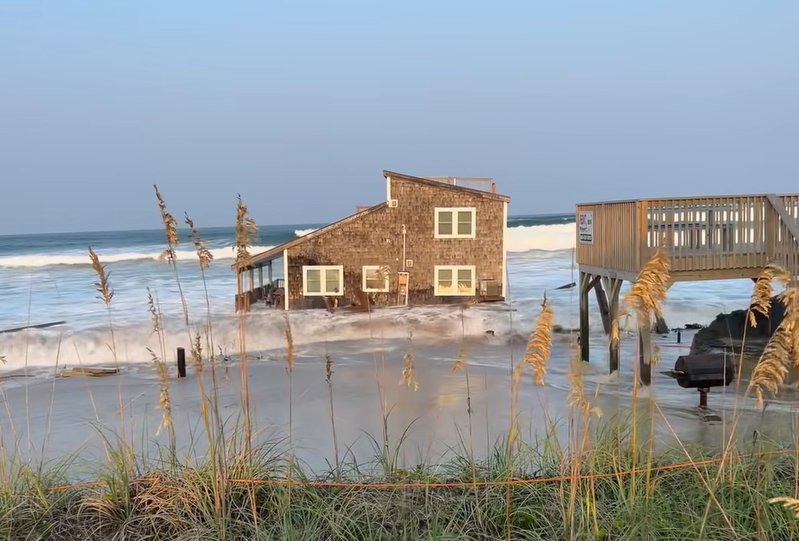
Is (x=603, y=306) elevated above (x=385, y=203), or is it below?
below

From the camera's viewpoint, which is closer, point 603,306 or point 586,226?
point 586,226

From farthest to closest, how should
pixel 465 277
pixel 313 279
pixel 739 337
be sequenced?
pixel 465 277
pixel 313 279
pixel 739 337

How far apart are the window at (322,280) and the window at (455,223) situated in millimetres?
3918

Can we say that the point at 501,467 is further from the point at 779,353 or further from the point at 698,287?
the point at 698,287

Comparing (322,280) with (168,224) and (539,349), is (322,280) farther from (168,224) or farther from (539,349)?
(539,349)

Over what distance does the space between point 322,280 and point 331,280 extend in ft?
1.09

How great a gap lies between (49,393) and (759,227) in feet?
36.9

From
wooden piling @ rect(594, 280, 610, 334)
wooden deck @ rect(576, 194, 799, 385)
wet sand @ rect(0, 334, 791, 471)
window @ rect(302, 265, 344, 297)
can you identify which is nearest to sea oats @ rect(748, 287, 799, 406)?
wet sand @ rect(0, 334, 791, 471)

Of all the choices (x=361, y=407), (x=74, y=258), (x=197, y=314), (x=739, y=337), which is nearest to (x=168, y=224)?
(x=361, y=407)

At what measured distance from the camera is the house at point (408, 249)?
881 inches

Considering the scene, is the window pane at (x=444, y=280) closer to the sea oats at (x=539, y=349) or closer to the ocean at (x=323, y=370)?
the ocean at (x=323, y=370)

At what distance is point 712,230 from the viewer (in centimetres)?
915

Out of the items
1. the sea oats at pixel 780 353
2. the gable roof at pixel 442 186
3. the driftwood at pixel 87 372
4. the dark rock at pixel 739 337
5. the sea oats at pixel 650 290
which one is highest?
the gable roof at pixel 442 186

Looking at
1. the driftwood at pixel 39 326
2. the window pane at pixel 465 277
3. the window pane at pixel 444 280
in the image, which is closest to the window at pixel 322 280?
the window pane at pixel 444 280
